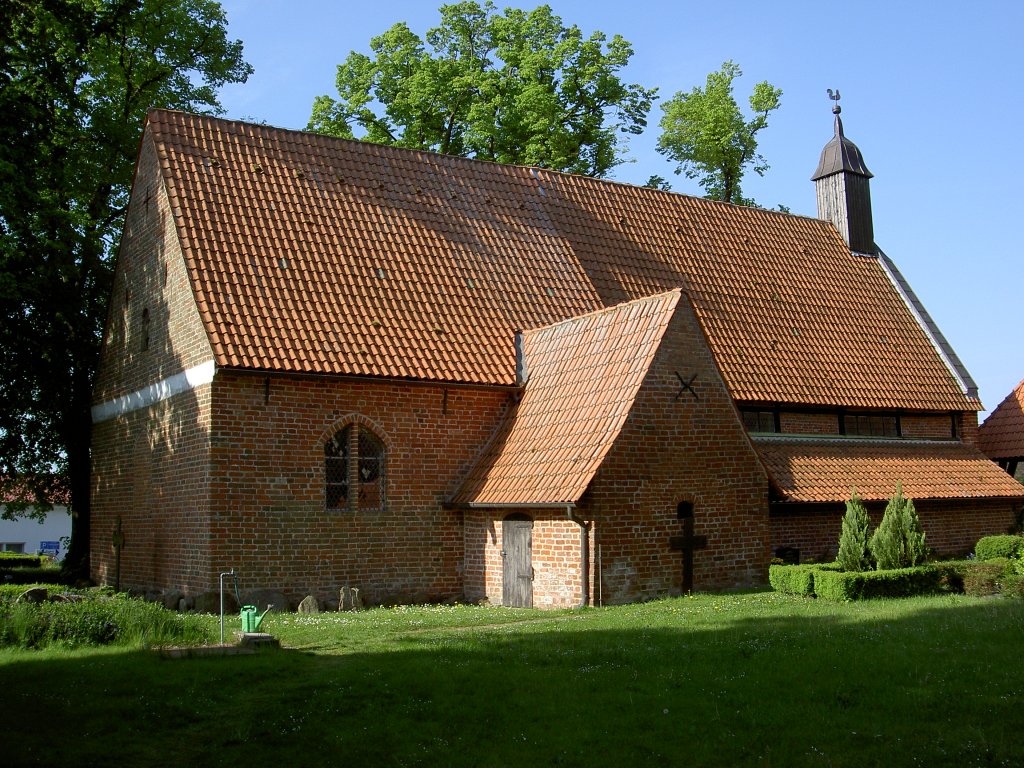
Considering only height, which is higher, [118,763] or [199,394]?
[199,394]

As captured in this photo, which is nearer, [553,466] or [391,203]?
[553,466]

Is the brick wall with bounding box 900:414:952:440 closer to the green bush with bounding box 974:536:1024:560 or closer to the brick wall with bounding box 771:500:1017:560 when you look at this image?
the brick wall with bounding box 771:500:1017:560

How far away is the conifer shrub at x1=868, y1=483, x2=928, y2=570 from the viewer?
652 inches

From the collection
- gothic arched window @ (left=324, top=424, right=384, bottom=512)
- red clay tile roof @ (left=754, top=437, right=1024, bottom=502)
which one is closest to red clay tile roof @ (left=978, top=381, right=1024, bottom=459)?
red clay tile roof @ (left=754, top=437, right=1024, bottom=502)

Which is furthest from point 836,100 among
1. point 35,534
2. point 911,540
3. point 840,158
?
point 35,534

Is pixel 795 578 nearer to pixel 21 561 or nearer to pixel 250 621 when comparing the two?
pixel 250 621

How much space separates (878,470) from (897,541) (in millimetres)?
6067

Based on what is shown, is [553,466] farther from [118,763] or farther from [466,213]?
[118,763]

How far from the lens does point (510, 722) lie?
8930mm

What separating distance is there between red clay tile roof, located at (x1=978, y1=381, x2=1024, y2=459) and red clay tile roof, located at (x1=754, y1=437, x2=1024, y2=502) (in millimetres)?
1814

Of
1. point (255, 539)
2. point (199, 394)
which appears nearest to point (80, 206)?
point (199, 394)

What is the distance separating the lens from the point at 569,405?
1795cm

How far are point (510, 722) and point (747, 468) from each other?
10.2 m

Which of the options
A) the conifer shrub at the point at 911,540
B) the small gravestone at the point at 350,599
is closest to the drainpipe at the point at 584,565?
the small gravestone at the point at 350,599
